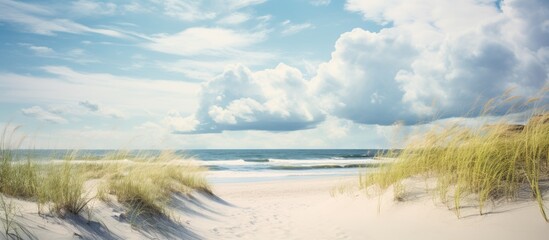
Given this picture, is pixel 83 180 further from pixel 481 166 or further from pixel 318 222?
pixel 481 166

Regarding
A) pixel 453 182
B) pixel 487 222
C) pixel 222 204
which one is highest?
pixel 453 182

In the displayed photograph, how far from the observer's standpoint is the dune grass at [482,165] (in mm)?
5223

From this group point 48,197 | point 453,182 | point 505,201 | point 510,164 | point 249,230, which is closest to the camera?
point 48,197

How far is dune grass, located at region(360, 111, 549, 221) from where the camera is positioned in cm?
522

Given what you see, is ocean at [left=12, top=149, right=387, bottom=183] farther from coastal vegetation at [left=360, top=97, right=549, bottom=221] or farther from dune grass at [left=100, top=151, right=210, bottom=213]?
coastal vegetation at [left=360, top=97, right=549, bottom=221]

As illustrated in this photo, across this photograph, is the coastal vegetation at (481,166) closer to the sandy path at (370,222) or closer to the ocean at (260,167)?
the sandy path at (370,222)

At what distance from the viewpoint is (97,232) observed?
14.1 ft

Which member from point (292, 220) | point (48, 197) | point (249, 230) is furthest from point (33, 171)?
point (292, 220)

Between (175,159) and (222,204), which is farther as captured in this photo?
(175,159)

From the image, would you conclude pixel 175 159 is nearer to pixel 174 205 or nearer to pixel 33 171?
pixel 174 205

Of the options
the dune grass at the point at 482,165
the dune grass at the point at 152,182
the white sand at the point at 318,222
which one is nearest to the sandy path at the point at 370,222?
the white sand at the point at 318,222

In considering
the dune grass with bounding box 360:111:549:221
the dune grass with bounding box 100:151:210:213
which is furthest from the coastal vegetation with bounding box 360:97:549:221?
the dune grass with bounding box 100:151:210:213

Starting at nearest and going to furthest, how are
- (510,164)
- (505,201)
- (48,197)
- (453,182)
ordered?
1. (48,197)
2. (505,201)
3. (510,164)
4. (453,182)

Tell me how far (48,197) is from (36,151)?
2255mm
